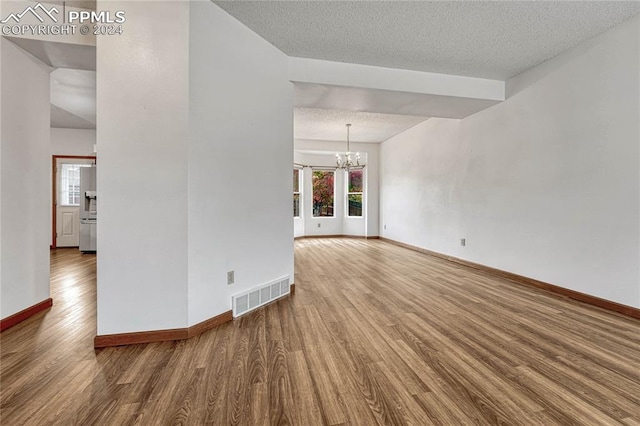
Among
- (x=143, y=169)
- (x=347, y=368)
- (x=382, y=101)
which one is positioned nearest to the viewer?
(x=347, y=368)

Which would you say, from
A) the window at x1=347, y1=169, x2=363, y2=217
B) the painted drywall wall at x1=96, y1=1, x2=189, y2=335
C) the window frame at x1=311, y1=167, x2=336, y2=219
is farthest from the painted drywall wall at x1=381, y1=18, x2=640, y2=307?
the window frame at x1=311, y1=167, x2=336, y2=219

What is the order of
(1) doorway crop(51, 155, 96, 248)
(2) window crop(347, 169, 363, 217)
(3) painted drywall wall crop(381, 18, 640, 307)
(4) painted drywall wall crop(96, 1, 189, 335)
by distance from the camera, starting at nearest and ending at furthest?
(4) painted drywall wall crop(96, 1, 189, 335)
(3) painted drywall wall crop(381, 18, 640, 307)
(1) doorway crop(51, 155, 96, 248)
(2) window crop(347, 169, 363, 217)

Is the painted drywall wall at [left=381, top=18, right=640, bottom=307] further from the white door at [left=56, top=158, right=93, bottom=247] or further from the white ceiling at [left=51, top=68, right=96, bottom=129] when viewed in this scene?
the white door at [left=56, top=158, right=93, bottom=247]

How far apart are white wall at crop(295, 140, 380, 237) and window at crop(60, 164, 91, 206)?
5.24 m

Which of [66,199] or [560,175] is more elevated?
[560,175]

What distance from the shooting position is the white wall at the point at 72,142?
6.55m

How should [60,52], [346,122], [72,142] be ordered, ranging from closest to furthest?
[60,52], [346,122], [72,142]

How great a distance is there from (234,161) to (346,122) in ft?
13.4

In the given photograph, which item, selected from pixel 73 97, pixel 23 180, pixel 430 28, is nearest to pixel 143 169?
pixel 23 180

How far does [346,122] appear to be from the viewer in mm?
6199

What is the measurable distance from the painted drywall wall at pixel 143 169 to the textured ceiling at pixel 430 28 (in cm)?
84

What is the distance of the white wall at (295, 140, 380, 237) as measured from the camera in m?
8.16

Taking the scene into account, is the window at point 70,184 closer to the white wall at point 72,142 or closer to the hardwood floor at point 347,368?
the white wall at point 72,142

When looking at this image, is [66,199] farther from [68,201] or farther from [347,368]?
[347,368]
